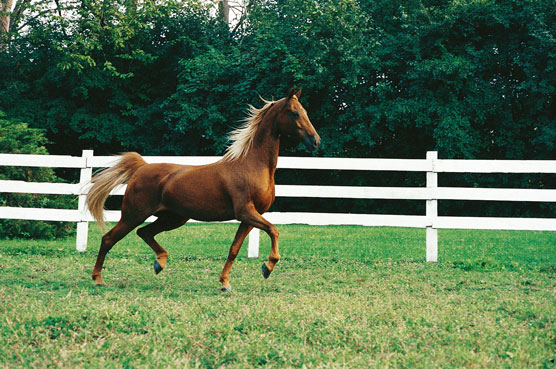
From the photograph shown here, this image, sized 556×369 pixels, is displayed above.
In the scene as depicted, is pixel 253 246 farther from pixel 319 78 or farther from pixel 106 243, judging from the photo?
pixel 319 78

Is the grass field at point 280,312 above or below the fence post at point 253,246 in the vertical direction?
below

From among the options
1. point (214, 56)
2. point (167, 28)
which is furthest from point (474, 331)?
point (167, 28)

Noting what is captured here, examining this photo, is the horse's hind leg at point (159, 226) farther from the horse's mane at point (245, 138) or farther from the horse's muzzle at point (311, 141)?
the horse's muzzle at point (311, 141)

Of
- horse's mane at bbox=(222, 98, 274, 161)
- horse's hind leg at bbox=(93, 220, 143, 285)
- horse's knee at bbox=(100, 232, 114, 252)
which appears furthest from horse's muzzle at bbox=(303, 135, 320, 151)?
horse's knee at bbox=(100, 232, 114, 252)

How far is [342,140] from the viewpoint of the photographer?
701 inches

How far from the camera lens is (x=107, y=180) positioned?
6785mm

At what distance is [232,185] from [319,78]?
11936mm

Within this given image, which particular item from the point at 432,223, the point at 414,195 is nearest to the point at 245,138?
the point at 414,195

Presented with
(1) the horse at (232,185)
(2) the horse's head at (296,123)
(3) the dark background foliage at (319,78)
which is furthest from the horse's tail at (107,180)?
(3) the dark background foliage at (319,78)

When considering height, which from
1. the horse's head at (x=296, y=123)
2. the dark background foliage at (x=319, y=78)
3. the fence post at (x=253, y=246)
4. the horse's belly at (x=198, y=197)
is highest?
the dark background foliage at (x=319, y=78)

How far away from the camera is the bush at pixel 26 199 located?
1086 cm

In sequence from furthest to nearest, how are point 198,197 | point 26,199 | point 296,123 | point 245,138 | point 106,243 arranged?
1. point 26,199
2. point 106,243
3. point 245,138
4. point 198,197
5. point 296,123

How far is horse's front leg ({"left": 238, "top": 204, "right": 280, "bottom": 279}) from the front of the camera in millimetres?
5820

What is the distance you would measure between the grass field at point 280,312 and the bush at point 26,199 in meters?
1.78
